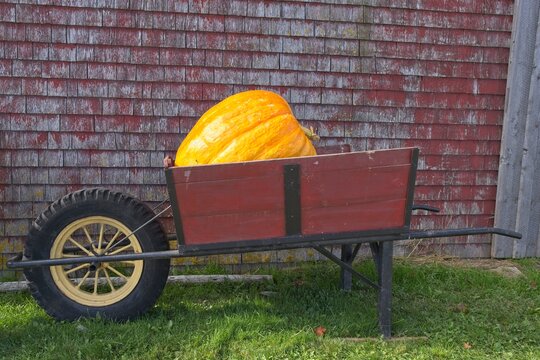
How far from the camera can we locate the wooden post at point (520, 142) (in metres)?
4.38

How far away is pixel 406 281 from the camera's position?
404 cm

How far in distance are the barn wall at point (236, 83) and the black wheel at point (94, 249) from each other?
3.32 feet

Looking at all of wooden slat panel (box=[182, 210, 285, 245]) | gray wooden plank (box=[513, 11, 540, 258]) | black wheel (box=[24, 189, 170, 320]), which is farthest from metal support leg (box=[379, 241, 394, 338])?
gray wooden plank (box=[513, 11, 540, 258])

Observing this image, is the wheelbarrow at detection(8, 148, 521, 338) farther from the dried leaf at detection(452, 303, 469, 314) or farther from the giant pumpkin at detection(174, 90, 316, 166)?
the dried leaf at detection(452, 303, 469, 314)

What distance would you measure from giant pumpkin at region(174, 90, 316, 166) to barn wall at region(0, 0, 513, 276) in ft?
3.97

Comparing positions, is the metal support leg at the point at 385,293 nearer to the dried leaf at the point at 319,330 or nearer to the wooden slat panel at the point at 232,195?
the dried leaf at the point at 319,330

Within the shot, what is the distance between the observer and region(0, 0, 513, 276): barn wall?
13.0 ft

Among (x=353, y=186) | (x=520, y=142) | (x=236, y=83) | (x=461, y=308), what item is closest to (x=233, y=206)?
(x=353, y=186)

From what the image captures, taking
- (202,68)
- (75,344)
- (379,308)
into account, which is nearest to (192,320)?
(75,344)

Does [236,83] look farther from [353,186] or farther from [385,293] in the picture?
[385,293]

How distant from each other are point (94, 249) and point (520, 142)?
3.64m

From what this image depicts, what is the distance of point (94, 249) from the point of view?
308 centimetres

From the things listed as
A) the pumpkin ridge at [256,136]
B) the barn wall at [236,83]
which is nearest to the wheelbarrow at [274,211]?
the pumpkin ridge at [256,136]

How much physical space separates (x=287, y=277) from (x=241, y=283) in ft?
1.33
